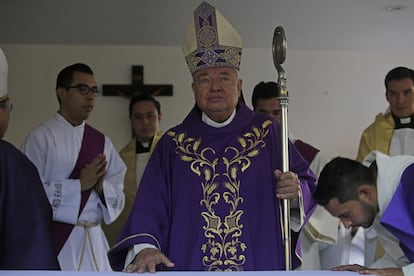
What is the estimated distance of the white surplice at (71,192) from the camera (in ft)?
14.8

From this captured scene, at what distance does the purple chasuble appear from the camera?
2836 millimetres

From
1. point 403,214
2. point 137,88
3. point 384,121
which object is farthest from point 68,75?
point 137,88

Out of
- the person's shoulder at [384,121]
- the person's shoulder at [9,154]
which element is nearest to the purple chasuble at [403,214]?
the person's shoulder at [9,154]

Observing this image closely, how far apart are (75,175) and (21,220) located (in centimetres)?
135

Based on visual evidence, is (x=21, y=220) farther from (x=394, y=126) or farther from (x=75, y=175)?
(x=394, y=126)

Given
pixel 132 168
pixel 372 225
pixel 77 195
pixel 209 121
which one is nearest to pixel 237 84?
pixel 209 121

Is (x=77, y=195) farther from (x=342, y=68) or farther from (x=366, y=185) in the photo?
(x=342, y=68)

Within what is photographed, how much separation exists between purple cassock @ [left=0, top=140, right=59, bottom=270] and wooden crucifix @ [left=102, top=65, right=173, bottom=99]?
414 cm

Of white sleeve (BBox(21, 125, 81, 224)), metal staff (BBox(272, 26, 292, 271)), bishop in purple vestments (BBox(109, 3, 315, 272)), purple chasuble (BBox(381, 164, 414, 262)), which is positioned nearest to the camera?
purple chasuble (BBox(381, 164, 414, 262))

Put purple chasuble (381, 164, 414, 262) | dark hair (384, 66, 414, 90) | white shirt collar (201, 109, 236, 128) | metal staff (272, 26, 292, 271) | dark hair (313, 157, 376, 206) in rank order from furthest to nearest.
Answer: dark hair (384, 66, 414, 90), white shirt collar (201, 109, 236, 128), metal staff (272, 26, 292, 271), dark hair (313, 157, 376, 206), purple chasuble (381, 164, 414, 262)

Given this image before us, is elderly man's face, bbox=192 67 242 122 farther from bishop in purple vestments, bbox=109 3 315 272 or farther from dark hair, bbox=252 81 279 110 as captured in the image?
dark hair, bbox=252 81 279 110

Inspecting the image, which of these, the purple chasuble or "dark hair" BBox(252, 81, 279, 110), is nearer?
the purple chasuble

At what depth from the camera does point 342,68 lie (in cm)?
809

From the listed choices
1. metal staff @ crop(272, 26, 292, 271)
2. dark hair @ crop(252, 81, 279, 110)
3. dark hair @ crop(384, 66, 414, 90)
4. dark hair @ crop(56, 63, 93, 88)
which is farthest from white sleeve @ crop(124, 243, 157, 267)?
dark hair @ crop(384, 66, 414, 90)
